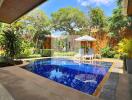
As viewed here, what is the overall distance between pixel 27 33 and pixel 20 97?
52.1 feet

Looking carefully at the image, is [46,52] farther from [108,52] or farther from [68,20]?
[68,20]

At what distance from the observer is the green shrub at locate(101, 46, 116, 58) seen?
57.2ft

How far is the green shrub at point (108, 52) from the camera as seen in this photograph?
17422mm

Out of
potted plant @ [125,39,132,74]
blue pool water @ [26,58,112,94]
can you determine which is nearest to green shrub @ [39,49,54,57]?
blue pool water @ [26,58,112,94]

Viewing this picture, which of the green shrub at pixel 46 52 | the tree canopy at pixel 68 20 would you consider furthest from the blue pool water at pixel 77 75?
the tree canopy at pixel 68 20

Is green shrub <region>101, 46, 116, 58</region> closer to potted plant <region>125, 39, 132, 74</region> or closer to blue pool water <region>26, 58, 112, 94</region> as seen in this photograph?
blue pool water <region>26, 58, 112, 94</region>

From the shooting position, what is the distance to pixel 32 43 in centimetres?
1988

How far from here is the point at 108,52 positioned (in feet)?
58.0

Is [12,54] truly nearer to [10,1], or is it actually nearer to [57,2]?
[10,1]

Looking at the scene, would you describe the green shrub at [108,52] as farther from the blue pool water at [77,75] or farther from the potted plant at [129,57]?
the potted plant at [129,57]

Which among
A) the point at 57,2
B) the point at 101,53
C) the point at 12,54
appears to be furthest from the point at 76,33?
the point at 12,54

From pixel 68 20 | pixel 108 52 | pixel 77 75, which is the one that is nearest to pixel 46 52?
pixel 108 52

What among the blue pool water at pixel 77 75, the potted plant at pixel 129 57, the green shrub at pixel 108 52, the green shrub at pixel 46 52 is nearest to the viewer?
the blue pool water at pixel 77 75

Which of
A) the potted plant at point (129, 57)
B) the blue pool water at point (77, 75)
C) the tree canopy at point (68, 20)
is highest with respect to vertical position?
the tree canopy at point (68, 20)
